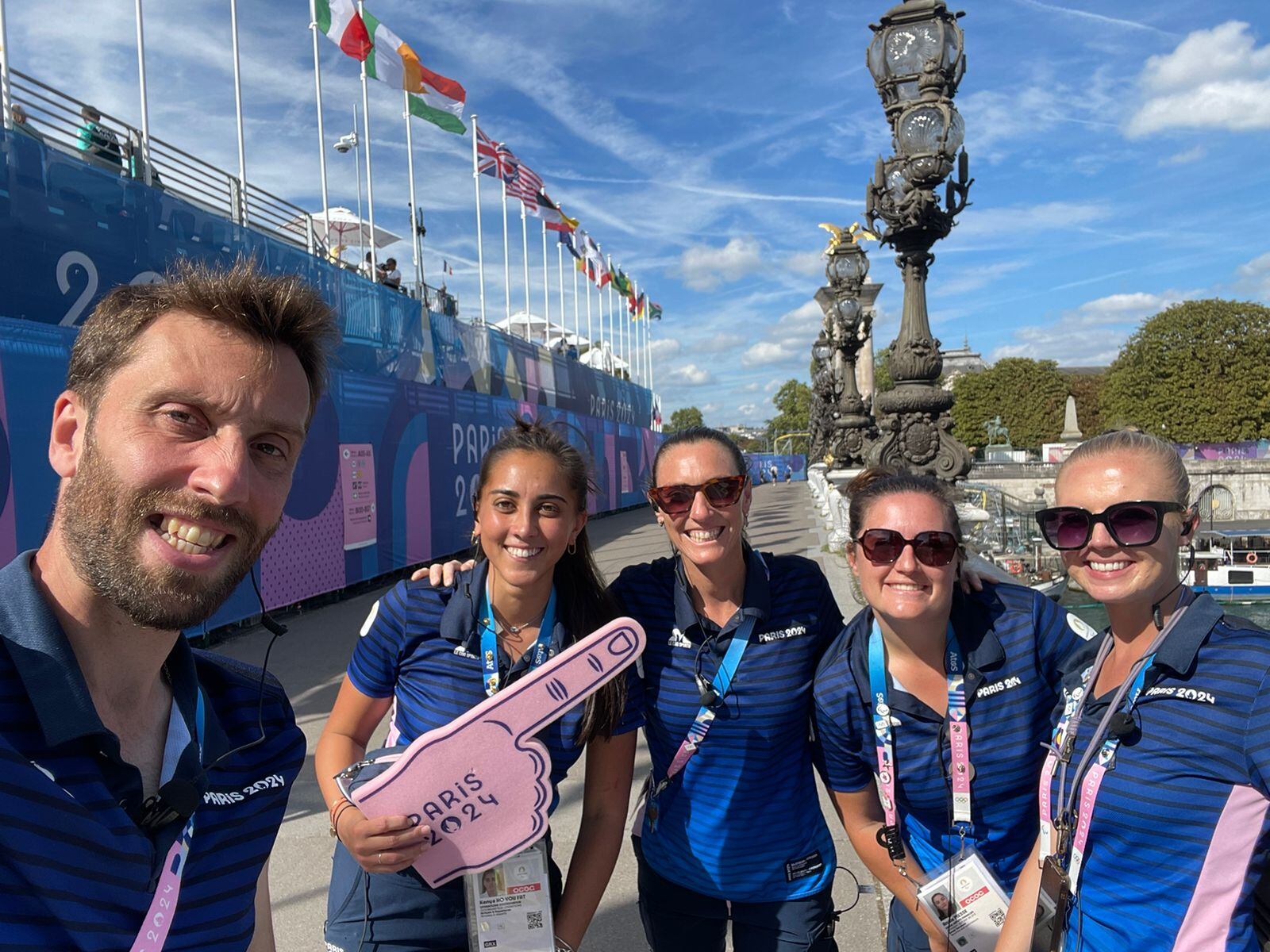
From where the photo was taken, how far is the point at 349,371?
12.8 m

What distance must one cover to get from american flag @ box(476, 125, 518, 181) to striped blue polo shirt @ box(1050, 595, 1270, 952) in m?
22.7

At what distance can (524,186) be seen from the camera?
2352cm

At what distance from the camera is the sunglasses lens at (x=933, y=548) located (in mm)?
2199

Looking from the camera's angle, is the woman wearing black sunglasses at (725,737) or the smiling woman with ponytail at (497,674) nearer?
the smiling woman with ponytail at (497,674)

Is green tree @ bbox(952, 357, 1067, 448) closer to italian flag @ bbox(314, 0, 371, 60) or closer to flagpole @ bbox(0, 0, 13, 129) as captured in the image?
italian flag @ bbox(314, 0, 371, 60)

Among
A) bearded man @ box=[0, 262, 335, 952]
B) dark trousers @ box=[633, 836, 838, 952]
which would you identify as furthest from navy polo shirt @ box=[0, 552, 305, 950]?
dark trousers @ box=[633, 836, 838, 952]

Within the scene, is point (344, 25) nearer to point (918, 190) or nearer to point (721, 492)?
point (918, 190)

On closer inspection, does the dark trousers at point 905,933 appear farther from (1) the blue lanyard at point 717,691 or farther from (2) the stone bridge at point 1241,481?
(2) the stone bridge at point 1241,481

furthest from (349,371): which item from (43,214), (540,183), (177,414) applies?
(540,183)

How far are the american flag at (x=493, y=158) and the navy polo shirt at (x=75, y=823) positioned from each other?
2273 centimetres

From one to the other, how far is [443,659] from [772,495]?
39316 mm

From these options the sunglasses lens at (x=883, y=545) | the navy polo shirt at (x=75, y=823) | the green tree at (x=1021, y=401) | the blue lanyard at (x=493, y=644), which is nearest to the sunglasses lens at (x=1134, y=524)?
the sunglasses lens at (x=883, y=545)

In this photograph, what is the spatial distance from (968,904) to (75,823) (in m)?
2.02

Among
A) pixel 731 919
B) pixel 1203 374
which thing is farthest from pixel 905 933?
pixel 1203 374
